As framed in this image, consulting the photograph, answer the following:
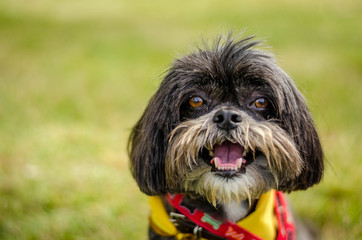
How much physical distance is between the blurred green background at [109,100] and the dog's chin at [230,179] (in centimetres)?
74

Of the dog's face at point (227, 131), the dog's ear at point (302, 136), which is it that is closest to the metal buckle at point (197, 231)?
the dog's face at point (227, 131)

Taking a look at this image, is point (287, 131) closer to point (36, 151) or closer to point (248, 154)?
point (248, 154)

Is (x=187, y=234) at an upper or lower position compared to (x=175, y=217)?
lower

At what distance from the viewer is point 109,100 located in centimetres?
657

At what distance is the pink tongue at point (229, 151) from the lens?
229 centimetres

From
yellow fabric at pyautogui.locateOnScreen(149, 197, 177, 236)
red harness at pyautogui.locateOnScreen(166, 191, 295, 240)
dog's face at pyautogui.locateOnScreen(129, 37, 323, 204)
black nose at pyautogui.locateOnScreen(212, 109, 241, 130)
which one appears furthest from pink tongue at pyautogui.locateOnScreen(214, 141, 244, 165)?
yellow fabric at pyautogui.locateOnScreen(149, 197, 177, 236)

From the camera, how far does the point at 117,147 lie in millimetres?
5117

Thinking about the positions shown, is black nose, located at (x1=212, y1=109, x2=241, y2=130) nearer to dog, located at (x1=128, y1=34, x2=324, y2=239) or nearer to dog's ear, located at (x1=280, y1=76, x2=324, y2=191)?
dog, located at (x1=128, y1=34, x2=324, y2=239)

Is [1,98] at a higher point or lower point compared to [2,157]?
higher

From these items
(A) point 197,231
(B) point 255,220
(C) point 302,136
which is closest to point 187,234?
(A) point 197,231

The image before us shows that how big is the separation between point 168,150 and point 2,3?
13.8 m

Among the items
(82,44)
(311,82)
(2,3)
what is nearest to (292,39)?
(311,82)

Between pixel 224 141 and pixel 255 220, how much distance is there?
60 centimetres

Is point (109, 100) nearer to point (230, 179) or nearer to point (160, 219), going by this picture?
point (160, 219)
